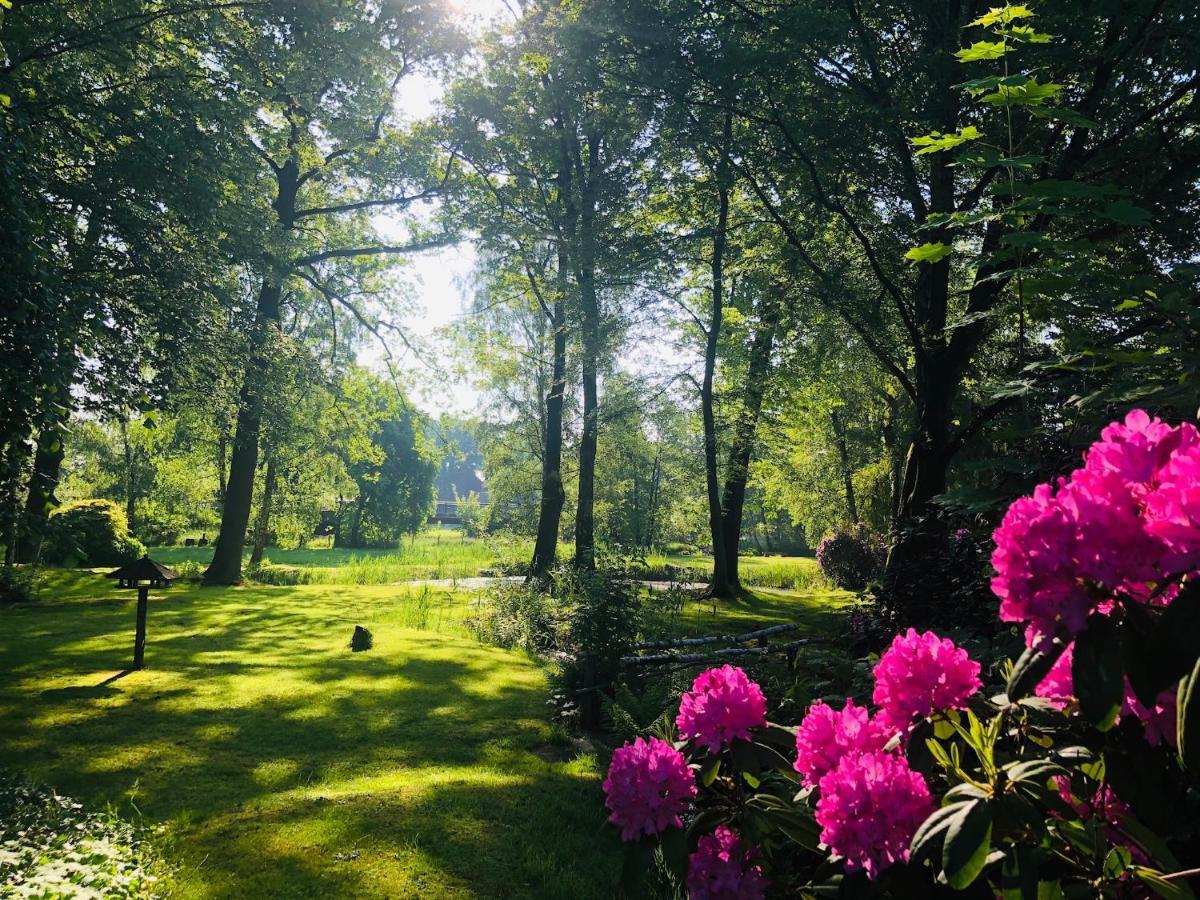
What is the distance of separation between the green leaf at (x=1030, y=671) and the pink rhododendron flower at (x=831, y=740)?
417 mm

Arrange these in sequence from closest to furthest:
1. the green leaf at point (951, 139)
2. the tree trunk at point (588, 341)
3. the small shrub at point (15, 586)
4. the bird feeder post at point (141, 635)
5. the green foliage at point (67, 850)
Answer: the green leaf at point (951, 139) < the green foliage at point (67, 850) < the bird feeder post at point (141, 635) < the small shrub at point (15, 586) < the tree trunk at point (588, 341)

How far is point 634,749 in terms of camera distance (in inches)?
66.9

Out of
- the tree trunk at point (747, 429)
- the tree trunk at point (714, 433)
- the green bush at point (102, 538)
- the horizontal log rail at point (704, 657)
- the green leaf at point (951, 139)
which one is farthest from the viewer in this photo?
the green bush at point (102, 538)

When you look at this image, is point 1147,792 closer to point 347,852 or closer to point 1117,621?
point 1117,621

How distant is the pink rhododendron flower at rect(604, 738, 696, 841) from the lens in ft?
5.17

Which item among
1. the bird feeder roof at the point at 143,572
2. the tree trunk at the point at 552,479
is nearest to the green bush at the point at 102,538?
the bird feeder roof at the point at 143,572

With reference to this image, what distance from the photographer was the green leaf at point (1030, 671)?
1087 mm

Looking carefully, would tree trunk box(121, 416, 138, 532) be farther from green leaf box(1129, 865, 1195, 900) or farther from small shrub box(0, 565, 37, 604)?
green leaf box(1129, 865, 1195, 900)

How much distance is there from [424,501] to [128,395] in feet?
137

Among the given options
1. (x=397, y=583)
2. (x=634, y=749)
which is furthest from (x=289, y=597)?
(x=634, y=749)

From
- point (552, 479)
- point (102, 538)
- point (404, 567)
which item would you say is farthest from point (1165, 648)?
point (404, 567)

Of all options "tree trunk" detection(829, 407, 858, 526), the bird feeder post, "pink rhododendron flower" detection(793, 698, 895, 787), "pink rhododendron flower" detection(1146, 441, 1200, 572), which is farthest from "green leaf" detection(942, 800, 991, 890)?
"tree trunk" detection(829, 407, 858, 526)

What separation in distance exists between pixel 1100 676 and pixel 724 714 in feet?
2.92

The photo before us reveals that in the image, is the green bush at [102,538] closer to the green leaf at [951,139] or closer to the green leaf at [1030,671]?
the green leaf at [951,139]
